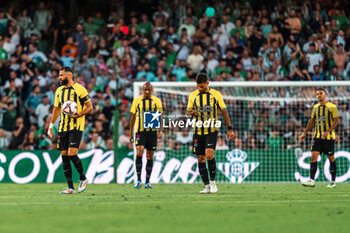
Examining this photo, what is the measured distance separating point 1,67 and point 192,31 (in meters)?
5.98

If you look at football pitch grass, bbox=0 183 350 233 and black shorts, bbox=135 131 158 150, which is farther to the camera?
black shorts, bbox=135 131 158 150

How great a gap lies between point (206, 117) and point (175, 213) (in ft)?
11.8

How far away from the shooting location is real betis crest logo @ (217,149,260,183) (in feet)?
53.1

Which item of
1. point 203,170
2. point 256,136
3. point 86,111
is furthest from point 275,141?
point 86,111

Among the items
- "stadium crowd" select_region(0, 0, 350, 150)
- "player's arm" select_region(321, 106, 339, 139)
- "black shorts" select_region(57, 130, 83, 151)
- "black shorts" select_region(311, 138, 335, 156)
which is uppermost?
"stadium crowd" select_region(0, 0, 350, 150)

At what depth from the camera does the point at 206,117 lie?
10891 millimetres

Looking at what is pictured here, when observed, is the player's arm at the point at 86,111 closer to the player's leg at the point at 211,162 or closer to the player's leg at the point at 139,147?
the player's leg at the point at 211,162

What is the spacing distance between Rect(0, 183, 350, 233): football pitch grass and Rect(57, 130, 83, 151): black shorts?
0.93 meters

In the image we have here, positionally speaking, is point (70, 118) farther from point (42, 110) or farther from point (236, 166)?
point (42, 110)

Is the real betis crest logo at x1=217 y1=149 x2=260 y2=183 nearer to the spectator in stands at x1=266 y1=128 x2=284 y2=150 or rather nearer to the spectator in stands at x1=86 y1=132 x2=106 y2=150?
the spectator in stands at x1=266 y1=128 x2=284 y2=150

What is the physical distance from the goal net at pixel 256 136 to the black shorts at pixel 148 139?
2.47 meters

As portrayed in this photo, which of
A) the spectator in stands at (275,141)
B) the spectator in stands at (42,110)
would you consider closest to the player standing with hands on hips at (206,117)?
the spectator in stands at (275,141)

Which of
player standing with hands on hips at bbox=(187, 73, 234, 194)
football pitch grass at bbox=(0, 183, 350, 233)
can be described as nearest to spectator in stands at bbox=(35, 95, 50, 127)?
football pitch grass at bbox=(0, 183, 350, 233)

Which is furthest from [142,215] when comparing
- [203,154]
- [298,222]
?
[203,154]
